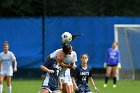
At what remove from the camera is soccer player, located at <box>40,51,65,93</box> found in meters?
14.3

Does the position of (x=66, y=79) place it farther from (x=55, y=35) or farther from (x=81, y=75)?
(x=55, y=35)

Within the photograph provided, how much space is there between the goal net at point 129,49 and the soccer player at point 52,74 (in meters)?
16.1

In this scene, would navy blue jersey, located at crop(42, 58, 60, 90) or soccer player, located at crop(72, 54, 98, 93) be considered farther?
soccer player, located at crop(72, 54, 98, 93)

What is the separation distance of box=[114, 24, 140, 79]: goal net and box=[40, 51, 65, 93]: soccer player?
16145 millimetres

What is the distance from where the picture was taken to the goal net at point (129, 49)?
99.9 ft

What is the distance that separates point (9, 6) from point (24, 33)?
4296mm

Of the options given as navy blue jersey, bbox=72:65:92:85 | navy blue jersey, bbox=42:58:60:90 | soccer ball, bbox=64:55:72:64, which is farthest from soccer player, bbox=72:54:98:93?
navy blue jersey, bbox=42:58:60:90

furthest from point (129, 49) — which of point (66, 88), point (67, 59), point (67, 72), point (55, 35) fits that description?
point (67, 59)

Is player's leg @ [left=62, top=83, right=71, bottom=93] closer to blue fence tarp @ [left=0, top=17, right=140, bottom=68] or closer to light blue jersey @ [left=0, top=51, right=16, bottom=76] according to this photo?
light blue jersey @ [left=0, top=51, right=16, bottom=76]

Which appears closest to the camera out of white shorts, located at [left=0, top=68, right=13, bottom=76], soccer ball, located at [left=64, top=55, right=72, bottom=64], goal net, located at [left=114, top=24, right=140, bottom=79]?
soccer ball, located at [left=64, top=55, right=72, bottom=64]

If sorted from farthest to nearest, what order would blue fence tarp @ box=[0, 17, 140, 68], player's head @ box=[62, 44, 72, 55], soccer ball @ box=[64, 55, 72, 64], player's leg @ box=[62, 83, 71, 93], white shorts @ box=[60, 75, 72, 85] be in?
1. blue fence tarp @ box=[0, 17, 140, 68]
2. white shorts @ box=[60, 75, 72, 85]
3. player's leg @ box=[62, 83, 71, 93]
4. soccer ball @ box=[64, 55, 72, 64]
5. player's head @ box=[62, 44, 72, 55]

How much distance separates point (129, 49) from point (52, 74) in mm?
16863

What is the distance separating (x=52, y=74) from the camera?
14.4 metres

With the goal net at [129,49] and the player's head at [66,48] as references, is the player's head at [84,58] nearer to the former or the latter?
the player's head at [66,48]
